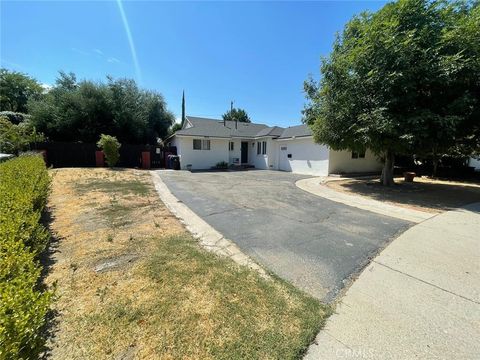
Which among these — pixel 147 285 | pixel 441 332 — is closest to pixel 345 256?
pixel 441 332

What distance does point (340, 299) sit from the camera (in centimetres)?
278

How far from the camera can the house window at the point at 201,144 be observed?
61.8ft

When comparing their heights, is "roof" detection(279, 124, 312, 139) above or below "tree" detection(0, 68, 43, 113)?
below

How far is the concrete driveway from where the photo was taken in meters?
3.39

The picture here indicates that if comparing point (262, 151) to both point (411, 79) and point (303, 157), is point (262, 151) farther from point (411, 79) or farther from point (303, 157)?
point (411, 79)

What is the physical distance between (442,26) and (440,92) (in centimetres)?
245

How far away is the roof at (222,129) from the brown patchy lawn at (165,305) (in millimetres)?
15129

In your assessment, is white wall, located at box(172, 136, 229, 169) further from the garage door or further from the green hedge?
the green hedge

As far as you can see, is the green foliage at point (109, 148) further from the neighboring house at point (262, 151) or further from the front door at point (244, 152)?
the front door at point (244, 152)

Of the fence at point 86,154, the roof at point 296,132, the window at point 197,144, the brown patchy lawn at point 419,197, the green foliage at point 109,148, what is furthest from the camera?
the window at point 197,144

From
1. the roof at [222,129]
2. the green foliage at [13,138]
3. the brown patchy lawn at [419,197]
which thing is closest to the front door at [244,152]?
the roof at [222,129]

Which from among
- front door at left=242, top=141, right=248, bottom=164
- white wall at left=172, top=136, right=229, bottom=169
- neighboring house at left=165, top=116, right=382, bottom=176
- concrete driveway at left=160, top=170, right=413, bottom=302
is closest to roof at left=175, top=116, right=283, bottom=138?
neighboring house at left=165, top=116, right=382, bottom=176

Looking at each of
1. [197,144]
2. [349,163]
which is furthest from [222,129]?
[349,163]

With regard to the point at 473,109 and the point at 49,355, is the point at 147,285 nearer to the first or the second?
the point at 49,355
